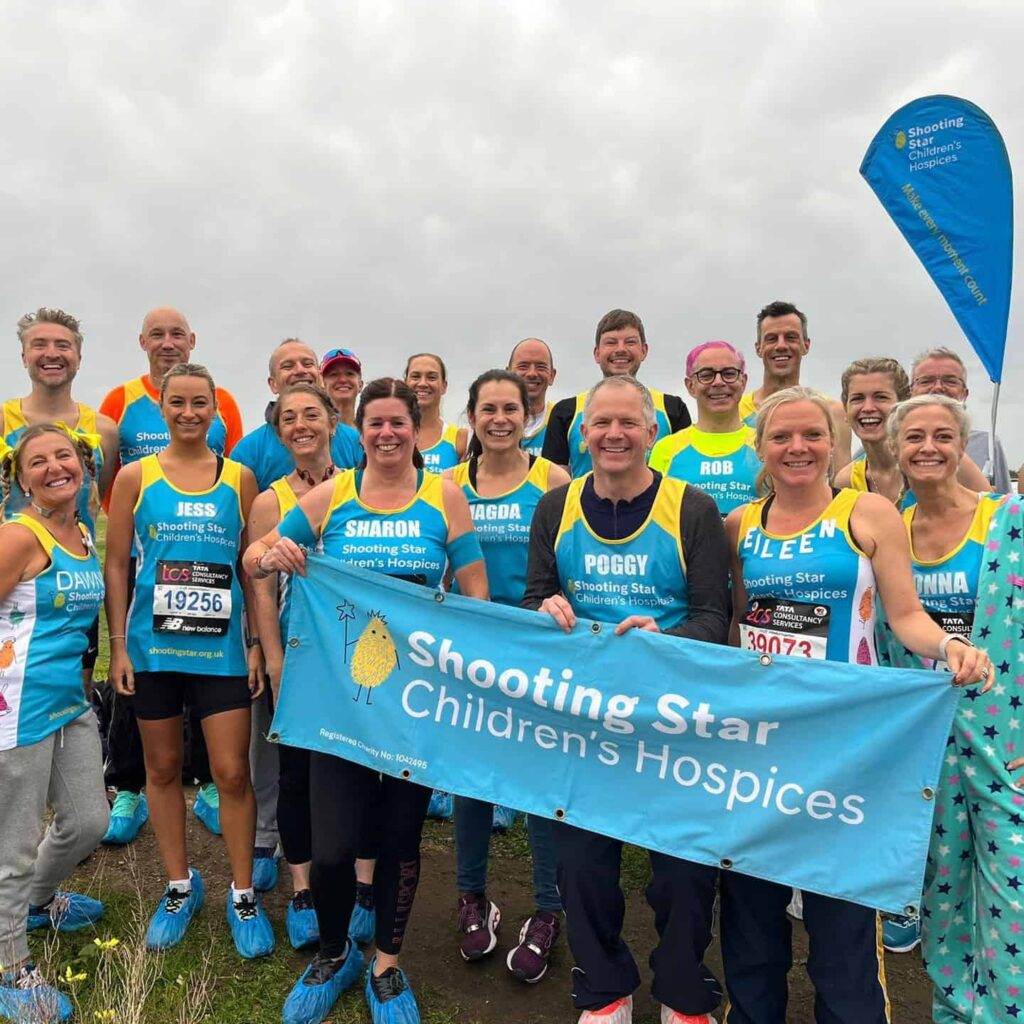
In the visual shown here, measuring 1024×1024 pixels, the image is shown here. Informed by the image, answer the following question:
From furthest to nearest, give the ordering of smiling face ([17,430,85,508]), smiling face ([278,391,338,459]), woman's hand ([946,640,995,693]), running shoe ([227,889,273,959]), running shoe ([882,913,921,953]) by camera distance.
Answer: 1. smiling face ([278,391,338,459])
2. running shoe ([882,913,921,953])
3. running shoe ([227,889,273,959])
4. smiling face ([17,430,85,508])
5. woman's hand ([946,640,995,693])

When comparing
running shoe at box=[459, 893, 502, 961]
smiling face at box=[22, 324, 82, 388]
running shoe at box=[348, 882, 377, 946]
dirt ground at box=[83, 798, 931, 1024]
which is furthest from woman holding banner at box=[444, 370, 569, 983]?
smiling face at box=[22, 324, 82, 388]

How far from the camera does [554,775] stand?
11.1 feet

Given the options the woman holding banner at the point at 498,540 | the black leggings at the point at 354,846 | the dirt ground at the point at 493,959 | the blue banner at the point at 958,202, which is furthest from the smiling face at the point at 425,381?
the blue banner at the point at 958,202

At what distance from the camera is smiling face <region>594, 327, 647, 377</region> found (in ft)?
19.1

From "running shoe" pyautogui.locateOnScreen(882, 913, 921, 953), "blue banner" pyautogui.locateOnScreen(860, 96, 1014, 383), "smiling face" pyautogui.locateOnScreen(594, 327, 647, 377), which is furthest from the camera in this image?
"blue banner" pyautogui.locateOnScreen(860, 96, 1014, 383)

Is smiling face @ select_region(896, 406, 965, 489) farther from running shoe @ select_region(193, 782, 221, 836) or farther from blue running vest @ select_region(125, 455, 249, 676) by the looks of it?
running shoe @ select_region(193, 782, 221, 836)

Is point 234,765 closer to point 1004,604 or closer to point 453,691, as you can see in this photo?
point 453,691

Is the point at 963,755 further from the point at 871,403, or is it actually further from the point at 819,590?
the point at 871,403

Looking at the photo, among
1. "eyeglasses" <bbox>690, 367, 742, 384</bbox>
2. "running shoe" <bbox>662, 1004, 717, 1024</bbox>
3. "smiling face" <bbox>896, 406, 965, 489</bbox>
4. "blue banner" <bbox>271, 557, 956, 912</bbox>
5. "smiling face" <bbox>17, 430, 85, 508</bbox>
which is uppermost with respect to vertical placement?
"eyeglasses" <bbox>690, 367, 742, 384</bbox>

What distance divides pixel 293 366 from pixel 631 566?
340 centimetres

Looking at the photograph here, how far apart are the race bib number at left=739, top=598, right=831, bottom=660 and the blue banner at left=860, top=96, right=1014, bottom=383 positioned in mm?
6947

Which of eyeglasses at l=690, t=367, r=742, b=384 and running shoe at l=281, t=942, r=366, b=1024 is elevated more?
eyeglasses at l=690, t=367, r=742, b=384

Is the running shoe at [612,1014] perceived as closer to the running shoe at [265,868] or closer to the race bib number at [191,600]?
the running shoe at [265,868]

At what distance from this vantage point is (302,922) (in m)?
4.06
